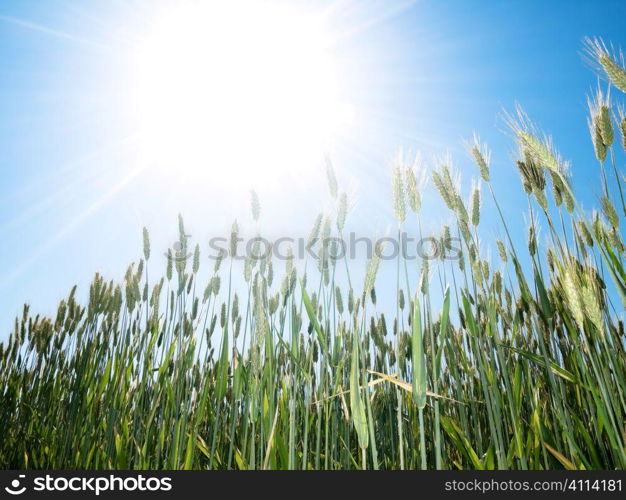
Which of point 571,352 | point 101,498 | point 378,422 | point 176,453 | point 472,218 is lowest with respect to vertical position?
point 101,498

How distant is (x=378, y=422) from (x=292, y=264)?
0.88 m

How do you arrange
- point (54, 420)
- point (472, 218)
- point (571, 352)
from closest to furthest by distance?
point (571, 352) → point (472, 218) → point (54, 420)

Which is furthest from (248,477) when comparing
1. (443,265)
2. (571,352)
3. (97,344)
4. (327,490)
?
(97,344)

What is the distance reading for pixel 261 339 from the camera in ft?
4.03

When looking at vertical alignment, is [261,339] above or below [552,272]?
below

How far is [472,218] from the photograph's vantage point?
1.44 metres

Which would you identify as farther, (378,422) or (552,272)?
(378,422)

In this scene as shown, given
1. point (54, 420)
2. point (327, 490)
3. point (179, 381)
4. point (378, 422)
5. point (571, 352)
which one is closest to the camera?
point (327, 490)

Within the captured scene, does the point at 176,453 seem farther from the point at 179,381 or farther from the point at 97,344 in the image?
the point at 97,344
